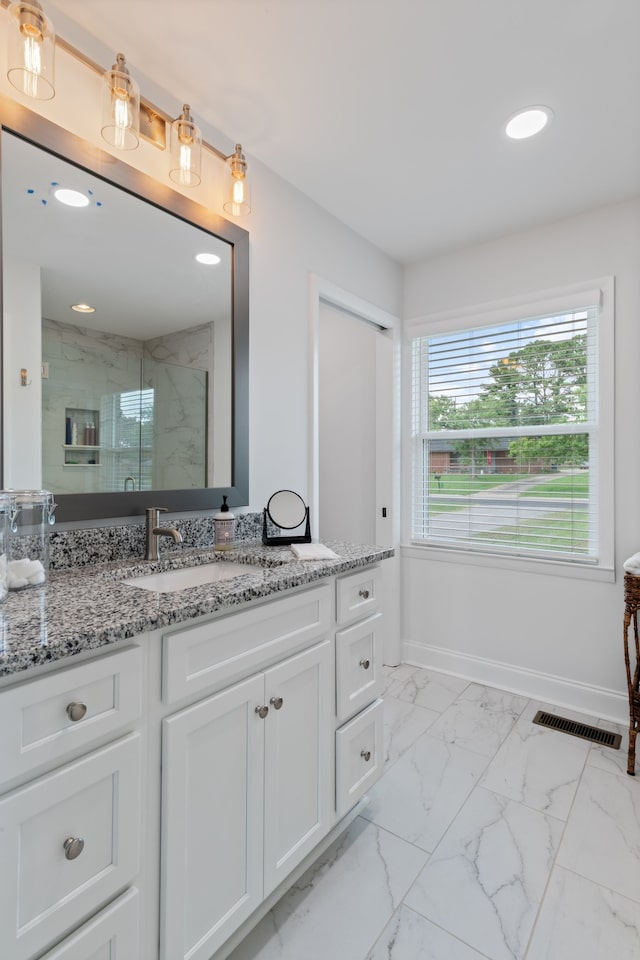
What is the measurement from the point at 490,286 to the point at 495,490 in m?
1.20

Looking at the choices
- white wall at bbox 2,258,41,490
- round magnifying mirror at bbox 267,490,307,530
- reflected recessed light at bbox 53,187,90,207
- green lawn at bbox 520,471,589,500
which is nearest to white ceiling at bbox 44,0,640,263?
reflected recessed light at bbox 53,187,90,207

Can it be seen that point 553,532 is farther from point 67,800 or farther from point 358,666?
point 67,800

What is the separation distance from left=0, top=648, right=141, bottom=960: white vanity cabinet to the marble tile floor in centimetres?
68

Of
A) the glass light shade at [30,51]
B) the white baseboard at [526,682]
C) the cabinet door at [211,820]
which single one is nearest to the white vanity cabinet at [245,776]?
the cabinet door at [211,820]

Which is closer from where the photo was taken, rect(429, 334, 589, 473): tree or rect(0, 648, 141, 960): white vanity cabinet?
rect(0, 648, 141, 960): white vanity cabinet

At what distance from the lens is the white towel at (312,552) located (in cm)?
158

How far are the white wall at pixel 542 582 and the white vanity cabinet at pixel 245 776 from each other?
5.34ft

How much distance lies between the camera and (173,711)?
102cm

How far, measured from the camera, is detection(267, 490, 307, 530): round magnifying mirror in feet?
6.55

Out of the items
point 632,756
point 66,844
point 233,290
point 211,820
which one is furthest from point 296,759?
point 233,290

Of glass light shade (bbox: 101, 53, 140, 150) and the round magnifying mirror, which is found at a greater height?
glass light shade (bbox: 101, 53, 140, 150)

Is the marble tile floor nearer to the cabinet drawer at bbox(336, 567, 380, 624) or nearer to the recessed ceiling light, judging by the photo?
→ the cabinet drawer at bbox(336, 567, 380, 624)

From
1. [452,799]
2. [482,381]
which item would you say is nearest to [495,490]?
[482,381]

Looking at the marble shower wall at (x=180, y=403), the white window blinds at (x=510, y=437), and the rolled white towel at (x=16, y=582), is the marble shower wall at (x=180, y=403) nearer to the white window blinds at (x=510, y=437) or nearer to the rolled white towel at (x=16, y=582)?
the rolled white towel at (x=16, y=582)
